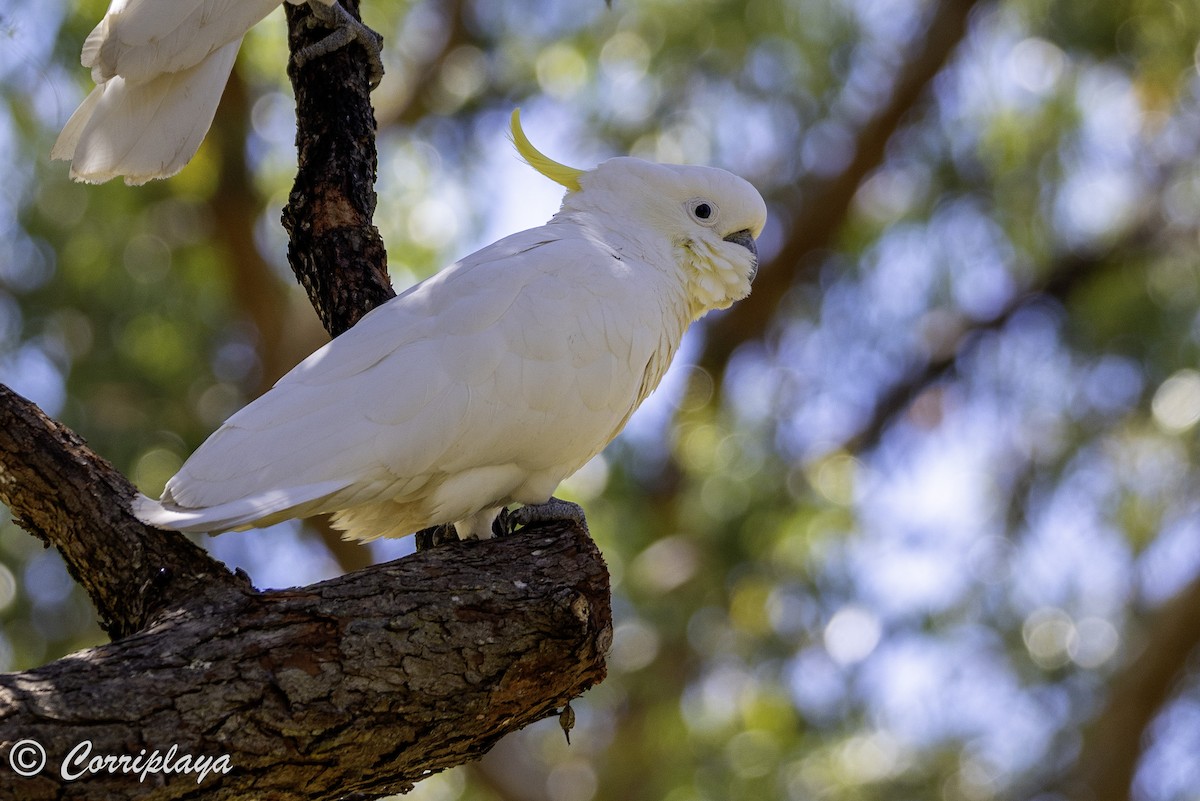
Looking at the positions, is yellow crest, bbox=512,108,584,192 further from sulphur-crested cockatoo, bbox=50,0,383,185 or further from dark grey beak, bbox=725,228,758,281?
sulphur-crested cockatoo, bbox=50,0,383,185

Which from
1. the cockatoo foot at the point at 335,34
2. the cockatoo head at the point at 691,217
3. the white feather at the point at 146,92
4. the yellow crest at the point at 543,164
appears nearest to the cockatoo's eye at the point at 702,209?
the cockatoo head at the point at 691,217

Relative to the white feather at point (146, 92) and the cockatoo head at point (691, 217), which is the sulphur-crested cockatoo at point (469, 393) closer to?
the cockatoo head at point (691, 217)

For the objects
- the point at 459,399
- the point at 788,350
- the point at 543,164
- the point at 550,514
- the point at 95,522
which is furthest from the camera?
the point at 788,350

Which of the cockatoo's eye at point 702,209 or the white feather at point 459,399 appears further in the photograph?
the cockatoo's eye at point 702,209

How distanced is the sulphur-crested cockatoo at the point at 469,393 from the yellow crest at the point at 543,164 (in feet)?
0.62

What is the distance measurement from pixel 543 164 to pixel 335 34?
0.51 metres

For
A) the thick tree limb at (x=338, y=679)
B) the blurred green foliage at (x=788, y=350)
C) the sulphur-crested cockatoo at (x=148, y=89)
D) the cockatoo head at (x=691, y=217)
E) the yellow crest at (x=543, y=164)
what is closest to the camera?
the thick tree limb at (x=338, y=679)

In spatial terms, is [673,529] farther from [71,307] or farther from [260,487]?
[260,487]

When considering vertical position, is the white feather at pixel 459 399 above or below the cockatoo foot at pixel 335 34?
below

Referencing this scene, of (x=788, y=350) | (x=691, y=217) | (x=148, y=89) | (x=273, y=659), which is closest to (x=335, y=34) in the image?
(x=148, y=89)

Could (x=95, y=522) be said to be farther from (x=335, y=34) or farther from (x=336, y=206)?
(x=335, y=34)

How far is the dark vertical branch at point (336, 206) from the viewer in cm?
240

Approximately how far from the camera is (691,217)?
99.1 inches

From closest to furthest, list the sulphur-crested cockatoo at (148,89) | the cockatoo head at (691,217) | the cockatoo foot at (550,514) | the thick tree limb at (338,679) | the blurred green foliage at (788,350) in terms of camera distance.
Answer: the thick tree limb at (338,679), the cockatoo foot at (550,514), the sulphur-crested cockatoo at (148,89), the cockatoo head at (691,217), the blurred green foliage at (788,350)
